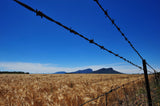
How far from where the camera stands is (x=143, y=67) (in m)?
4.74

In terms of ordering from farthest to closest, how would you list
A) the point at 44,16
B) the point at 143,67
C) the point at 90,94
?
the point at 90,94, the point at 143,67, the point at 44,16

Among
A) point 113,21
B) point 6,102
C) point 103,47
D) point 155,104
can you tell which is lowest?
point 155,104

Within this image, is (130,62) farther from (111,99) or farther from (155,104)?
(155,104)

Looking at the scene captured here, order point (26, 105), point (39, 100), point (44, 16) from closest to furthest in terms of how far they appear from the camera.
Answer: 1. point (44, 16)
2. point (26, 105)
3. point (39, 100)

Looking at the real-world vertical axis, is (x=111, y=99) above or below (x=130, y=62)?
below

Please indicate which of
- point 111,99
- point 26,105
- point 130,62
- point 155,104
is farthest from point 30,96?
point 155,104

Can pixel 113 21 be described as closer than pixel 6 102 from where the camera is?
Yes

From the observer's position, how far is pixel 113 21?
2.59 metres

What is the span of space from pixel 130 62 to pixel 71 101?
2.50m

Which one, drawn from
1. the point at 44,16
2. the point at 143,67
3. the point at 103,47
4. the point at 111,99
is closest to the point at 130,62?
the point at 143,67

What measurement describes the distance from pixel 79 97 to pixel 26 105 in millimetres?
1907

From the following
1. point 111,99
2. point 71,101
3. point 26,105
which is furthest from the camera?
point 111,99

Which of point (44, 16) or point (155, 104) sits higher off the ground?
point (44, 16)

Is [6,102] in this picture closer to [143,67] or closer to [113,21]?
[113,21]
